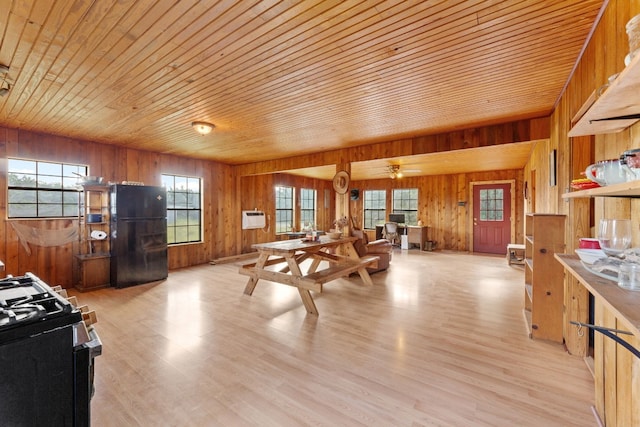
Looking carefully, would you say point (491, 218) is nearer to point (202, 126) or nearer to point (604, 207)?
point (604, 207)

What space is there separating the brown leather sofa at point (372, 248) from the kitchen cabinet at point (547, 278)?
261 cm

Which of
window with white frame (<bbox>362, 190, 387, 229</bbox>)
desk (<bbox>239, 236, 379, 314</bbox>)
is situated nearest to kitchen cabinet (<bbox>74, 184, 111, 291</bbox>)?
desk (<bbox>239, 236, 379, 314</bbox>)

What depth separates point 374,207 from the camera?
32.6ft

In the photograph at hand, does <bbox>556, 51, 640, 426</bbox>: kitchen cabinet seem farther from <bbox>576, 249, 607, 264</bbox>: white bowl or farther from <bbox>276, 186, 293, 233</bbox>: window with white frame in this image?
<bbox>276, 186, 293, 233</bbox>: window with white frame

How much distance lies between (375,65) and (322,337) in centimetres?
247

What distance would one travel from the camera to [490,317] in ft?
10.4

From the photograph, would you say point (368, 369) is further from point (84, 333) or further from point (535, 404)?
point (84, 333)

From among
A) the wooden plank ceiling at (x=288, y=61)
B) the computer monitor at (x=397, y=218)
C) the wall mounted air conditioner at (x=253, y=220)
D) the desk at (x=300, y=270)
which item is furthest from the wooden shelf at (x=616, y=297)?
the computer monitor at (x=397, y=218)

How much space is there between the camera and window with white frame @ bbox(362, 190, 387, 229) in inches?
384

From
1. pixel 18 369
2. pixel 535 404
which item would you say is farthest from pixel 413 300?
pixel 18 369

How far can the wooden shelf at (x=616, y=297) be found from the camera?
0.67m

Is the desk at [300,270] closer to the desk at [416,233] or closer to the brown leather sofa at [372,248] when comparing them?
the brown leather sofa at [372,248]

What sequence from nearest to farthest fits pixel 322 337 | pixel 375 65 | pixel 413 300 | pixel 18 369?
pixel 18 369 → pixel 375 65 → pixel 322 337 → pixel 413 300

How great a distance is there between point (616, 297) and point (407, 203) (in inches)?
344
